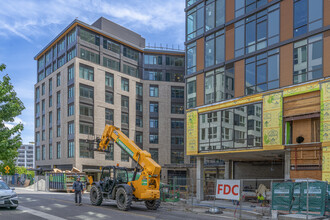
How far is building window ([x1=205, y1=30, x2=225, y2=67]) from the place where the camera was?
87.8 feet

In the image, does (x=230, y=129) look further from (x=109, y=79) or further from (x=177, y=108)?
(x=177, y=108)

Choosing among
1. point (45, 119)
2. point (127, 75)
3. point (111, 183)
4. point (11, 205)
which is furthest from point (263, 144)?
point (45, 119)

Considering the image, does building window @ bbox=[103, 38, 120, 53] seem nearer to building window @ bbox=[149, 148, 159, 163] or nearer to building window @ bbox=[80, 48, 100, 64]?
building window @ bbox=[80, 48, 100, 64]

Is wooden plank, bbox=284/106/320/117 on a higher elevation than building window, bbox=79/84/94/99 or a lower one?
lower

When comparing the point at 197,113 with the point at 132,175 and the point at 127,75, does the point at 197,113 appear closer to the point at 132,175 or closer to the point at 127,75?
the point at 132,175

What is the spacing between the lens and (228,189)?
17.5m

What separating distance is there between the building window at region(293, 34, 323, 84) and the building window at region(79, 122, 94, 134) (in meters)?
38.3

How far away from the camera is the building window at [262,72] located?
2272 centimetres

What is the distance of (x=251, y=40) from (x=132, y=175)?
12977mm

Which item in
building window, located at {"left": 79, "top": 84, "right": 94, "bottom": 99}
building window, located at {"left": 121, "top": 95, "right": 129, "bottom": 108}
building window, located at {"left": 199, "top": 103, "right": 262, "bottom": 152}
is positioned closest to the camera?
building window, located at {"left": 199, "top": 103, "right": 262, "bottom": 152}

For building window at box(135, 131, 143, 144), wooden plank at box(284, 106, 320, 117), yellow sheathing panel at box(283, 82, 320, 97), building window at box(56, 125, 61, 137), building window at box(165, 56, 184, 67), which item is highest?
building window at box(165, 56, 184, 67)

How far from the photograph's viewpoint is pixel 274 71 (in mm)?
22719

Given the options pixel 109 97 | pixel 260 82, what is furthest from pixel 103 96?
pixel 260 82

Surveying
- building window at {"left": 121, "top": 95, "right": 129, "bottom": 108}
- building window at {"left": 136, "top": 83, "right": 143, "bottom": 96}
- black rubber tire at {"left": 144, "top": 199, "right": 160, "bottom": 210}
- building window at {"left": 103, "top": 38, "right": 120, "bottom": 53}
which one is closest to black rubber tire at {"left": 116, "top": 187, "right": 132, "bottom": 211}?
black rubber tire at {"left": 144, "top": 199, "right": 160, "bottom": 210}
